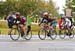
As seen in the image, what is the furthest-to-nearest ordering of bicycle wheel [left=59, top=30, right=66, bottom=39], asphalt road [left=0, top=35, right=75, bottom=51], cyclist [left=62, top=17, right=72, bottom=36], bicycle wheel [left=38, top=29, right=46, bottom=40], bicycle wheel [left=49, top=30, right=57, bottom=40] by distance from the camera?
1. cyclist [left=62, top=17, right=72, bottom=36]
2. bicycle wheel [left=59, top=30, right=66, bottom=39]
3. bicycle wheel [left=49, top=30, right=57, bottom=40]
4. bicycle wheel [left=38, top=29, right=46, bottom=40]
5. asphalt road [left=0, top=35, right=75, bottom=51]

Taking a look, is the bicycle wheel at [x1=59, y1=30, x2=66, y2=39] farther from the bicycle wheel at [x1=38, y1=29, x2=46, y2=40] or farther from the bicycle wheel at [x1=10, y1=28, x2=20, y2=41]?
the bicycle wheel at [x1=10, y1=28, x2=20, y2=41]

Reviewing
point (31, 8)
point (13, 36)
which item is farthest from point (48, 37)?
point (31, 8)

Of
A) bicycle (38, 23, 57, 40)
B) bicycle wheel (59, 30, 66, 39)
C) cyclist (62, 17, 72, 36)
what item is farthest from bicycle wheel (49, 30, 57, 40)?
cyclist (62, 17, 72, 36)

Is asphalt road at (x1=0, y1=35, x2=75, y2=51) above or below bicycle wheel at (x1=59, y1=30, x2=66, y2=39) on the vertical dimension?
above

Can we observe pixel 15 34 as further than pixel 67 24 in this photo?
No

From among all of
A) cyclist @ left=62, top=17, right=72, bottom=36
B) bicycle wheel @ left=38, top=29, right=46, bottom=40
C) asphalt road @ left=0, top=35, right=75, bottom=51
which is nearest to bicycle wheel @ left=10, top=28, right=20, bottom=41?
asphalt road @ left=0, top=35, right=75, bottom=51

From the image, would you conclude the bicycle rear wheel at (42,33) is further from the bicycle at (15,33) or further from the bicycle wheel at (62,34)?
the bicycle wheel at (62,34)

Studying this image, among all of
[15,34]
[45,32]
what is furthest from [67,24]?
[15,34]

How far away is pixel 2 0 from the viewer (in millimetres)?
67250

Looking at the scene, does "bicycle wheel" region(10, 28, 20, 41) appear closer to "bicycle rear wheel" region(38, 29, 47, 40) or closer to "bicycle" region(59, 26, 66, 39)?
"bicycle rear wheel" region(38, 29, 47, 40)

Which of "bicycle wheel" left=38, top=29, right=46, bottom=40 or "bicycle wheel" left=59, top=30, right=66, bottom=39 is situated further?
"bicycle wheel" left=59, top=30, right=66, bottom=39

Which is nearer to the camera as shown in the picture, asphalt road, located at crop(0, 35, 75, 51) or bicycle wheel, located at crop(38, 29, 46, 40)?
asphalt road, located at crop(0, 35, 75, 51)

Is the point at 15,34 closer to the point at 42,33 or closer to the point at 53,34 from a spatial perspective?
the point at 42,33

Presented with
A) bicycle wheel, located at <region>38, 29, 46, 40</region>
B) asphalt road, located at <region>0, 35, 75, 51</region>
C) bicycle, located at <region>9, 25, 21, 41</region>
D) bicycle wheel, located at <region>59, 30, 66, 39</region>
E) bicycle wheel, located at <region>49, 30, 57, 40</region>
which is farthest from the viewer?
bicycle wheel, located at <region>59, 30, 66, 39</region>
